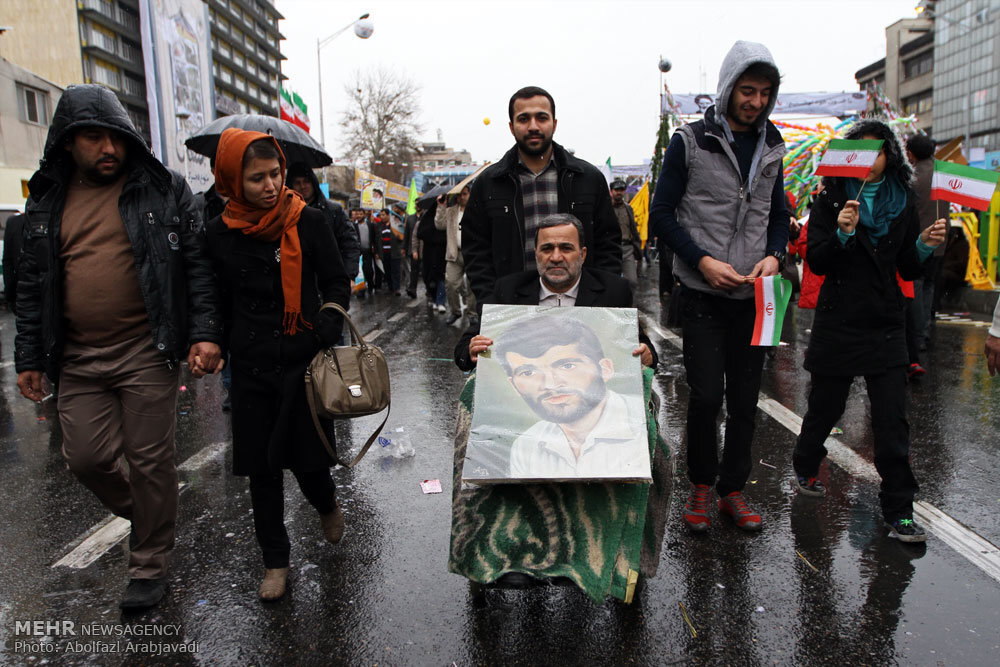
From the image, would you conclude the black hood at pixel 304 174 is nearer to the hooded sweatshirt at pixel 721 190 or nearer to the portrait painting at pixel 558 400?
the hooded sweatshirt at pixel 721 190

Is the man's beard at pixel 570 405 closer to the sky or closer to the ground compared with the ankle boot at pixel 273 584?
closer to the sky

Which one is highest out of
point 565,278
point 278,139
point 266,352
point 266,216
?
point 278,139

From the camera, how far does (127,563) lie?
3330mm

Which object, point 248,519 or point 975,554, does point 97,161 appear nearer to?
point 248,519

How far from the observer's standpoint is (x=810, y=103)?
27.5m

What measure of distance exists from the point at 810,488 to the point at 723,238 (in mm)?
1544

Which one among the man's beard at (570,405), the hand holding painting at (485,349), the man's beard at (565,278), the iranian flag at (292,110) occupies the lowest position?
the man's beard at (570,405)

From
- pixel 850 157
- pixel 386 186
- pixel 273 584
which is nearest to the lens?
pixel 273 584

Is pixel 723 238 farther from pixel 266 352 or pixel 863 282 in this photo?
pixel 266 352

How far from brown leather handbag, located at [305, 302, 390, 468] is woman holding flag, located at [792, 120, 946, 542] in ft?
7.26

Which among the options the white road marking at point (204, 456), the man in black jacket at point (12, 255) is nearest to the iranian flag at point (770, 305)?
the man in black jacket at point (12, 255)

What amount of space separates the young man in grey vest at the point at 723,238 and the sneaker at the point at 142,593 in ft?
7.83

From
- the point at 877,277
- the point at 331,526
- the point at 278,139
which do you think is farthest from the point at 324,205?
the point at 877,277

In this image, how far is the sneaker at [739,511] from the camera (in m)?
3.50
